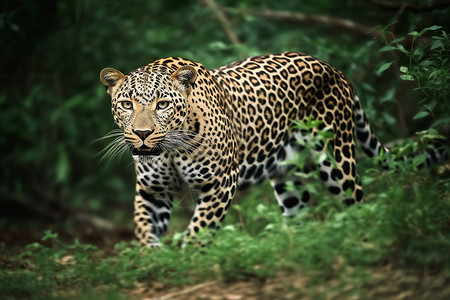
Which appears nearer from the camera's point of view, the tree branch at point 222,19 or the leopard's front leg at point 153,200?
the leopard's front leg at point 153,200

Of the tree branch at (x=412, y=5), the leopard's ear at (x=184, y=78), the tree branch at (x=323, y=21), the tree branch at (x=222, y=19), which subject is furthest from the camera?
the tree branch at (x=222, y=19)

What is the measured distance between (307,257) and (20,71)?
30.8 ft

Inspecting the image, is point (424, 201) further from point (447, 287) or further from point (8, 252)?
point (8, 252)

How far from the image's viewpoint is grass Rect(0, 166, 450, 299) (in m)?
4.59

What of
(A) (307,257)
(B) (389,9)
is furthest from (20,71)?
(A) (307,257)

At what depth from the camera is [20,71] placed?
1284cm

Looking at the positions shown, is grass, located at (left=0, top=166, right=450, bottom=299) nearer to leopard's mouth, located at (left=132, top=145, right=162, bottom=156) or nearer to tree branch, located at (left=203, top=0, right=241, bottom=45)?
leopard's mouth, located at (left=132, top=145, right=162, bottom=156)

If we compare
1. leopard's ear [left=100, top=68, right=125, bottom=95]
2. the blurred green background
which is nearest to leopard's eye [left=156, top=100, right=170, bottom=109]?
leopard's ear [left=100, top=68, right=125, bottom=95]

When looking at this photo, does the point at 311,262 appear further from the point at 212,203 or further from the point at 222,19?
the point at 222,19

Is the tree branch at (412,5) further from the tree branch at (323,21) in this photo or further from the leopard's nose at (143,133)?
the leopard's nose at (143,133)

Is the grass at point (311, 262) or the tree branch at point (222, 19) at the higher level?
the tree branch at point (222, 19)

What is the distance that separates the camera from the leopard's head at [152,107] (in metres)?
5.72

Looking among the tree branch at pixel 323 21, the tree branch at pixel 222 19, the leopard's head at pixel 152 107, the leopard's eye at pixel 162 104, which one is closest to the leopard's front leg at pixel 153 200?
the leopard's head at pixel 152 107

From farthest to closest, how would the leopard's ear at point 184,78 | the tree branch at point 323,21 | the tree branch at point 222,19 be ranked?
the tree branch at point 222,19, the tree branch at point 323,21, the leopard's ear at point 184,78
